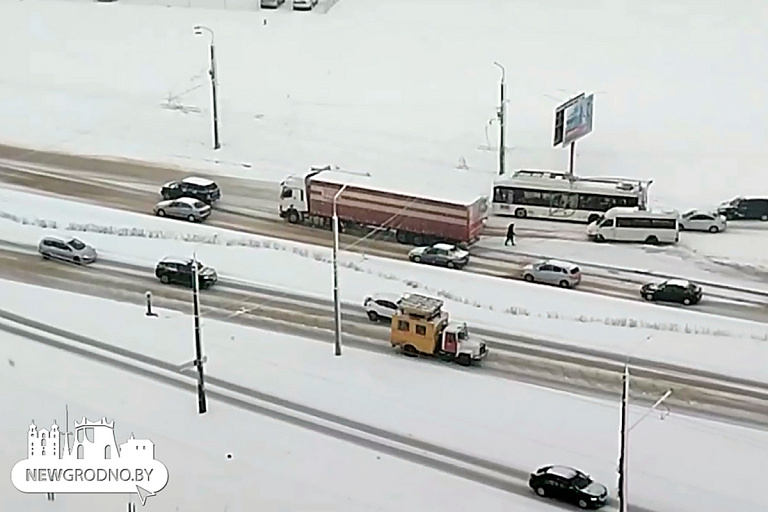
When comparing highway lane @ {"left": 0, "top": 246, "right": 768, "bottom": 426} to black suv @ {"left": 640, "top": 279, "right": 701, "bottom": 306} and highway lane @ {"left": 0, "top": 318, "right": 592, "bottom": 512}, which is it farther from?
black suv @ {"left": 640, "top": 279, "right": 701, "bottom": 306}

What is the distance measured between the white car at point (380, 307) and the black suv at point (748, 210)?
1261 centimetres

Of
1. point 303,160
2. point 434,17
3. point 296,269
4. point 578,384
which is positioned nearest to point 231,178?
point 303,160

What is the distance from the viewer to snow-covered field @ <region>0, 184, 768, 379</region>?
104 ft

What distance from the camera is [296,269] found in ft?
119

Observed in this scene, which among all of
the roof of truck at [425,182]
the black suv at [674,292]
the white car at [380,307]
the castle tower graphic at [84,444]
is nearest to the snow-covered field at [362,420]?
the castle tower graphic at [84,444]

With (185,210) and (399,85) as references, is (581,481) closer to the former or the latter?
(185,210)

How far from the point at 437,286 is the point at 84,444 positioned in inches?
483

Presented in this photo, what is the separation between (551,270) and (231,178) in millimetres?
13554

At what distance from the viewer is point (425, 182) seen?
143 ft

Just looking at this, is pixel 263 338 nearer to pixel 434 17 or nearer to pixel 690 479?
pixel 690 479

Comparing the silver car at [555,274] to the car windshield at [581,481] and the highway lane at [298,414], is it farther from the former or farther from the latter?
the car windshield at [581,481]

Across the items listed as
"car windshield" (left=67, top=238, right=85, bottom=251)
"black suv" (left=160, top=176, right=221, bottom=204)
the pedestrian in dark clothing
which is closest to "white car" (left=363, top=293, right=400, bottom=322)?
the pedestrian in dark clothing

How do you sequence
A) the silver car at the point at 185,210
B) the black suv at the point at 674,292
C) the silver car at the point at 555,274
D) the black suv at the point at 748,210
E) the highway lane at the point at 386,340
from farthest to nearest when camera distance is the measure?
the silver car at the point at 185,210
the black suv at the point at 748,210
the silver car at the point at 555,274
the black suv at the point at 674,292
the highway lane at the point at 386,340

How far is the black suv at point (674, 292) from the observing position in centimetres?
3425
